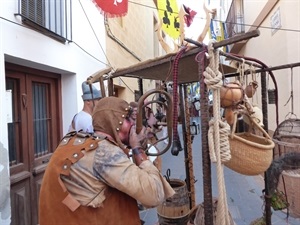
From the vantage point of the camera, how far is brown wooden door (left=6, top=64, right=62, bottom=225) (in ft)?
10.4

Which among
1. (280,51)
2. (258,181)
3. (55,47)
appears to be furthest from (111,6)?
(258,181)

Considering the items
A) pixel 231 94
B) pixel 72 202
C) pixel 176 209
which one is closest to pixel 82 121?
pixel 176 209

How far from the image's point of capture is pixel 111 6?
3957 millimetres

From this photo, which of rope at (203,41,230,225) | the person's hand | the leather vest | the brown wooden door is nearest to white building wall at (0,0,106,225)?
the brown wooden door

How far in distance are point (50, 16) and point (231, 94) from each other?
292 centimetres

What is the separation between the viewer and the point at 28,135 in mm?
3430

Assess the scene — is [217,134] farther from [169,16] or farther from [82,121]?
[169,16]

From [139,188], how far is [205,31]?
1643 mm

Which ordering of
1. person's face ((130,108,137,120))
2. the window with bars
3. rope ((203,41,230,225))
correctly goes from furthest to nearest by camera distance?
the window with bars → person's face ((130,108,137,120)) → rope ((203,41,230,225))

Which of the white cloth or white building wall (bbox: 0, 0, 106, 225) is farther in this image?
the white cloth

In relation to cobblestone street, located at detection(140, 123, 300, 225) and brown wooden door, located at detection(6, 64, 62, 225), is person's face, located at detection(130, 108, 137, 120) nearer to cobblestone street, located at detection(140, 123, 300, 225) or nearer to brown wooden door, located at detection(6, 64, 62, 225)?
brown wooden door, located at detection(6, 64, 62, 225)

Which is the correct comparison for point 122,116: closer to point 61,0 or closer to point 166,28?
point 61,0

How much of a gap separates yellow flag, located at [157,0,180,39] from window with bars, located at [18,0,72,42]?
1.71m

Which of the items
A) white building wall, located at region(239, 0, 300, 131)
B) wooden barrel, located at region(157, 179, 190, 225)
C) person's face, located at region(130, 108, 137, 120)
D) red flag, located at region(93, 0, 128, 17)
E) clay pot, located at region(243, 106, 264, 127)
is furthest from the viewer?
white building wall, located at region(239, 0, 300, 131)
